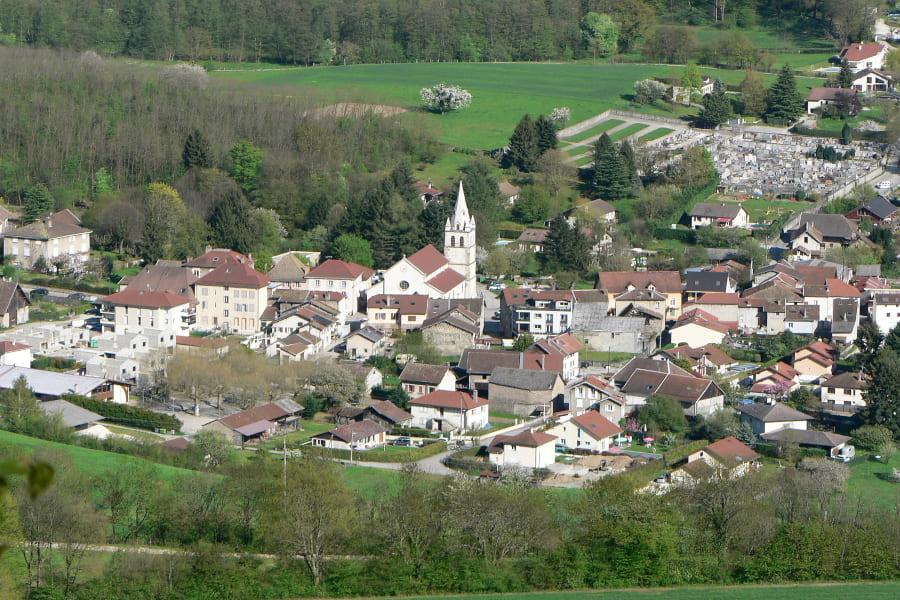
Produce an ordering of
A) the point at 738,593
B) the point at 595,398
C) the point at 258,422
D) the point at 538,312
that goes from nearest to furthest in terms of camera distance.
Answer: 1. the point at 738,593
2. the point at 258,422
3. the point at 595,398
4. the point at 538,312

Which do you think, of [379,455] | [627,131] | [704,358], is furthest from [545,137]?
[379,455]

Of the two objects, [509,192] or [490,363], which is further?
[509,192]

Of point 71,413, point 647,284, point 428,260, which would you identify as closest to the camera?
point 71,413

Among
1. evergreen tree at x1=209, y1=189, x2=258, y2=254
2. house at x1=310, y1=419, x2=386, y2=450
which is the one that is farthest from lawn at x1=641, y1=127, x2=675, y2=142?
house at x1=310, y1=419, x2=386, y2=450

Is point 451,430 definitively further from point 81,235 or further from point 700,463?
point 81,235

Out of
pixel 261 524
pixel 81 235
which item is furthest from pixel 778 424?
pixel 81 235

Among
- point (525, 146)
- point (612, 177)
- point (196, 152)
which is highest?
point (525, 146)

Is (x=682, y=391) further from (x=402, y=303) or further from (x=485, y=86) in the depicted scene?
(x=485, y=86)
